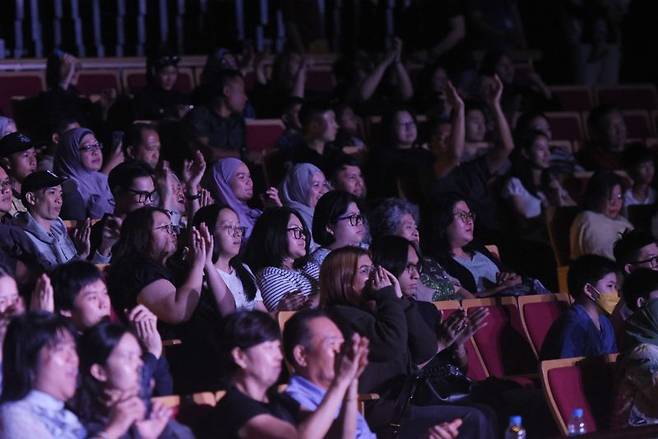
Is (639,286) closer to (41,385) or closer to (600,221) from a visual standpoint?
(600,221)

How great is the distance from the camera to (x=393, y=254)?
4.99 meters

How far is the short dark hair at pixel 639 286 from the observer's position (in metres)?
5.00

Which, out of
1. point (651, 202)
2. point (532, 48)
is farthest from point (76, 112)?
point (532, 48)

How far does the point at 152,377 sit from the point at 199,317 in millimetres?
796

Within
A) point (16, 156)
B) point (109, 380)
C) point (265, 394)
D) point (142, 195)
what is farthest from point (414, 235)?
point (109, 380)

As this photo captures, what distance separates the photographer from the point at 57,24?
8.41 metres

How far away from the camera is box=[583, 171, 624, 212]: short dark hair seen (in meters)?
6.52

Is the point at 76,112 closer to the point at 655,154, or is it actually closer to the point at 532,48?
the point at 655,154

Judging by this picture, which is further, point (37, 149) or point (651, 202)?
point (651, 202)

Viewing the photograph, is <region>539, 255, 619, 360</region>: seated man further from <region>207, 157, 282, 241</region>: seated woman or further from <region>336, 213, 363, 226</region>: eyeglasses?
<region>207, 157, 282, 241</region>: seated woman

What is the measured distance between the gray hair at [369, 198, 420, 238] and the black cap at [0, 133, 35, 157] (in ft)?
4.94

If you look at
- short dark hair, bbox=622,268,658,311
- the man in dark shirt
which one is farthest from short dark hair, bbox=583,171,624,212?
the man in dark shirt

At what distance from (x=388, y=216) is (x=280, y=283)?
3.08 ft

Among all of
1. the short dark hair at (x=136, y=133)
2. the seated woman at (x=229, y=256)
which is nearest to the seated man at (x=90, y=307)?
the seated woman at (x=229, y=256)
